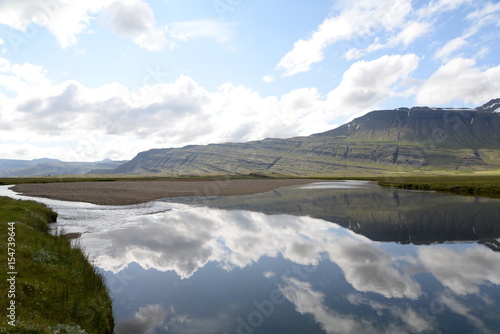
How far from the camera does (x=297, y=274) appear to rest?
2277 centimetres

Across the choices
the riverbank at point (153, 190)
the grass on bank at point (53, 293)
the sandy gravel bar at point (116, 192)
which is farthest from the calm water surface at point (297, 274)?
the riverbank at point (153, 190)

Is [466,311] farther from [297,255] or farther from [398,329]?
[297,255]

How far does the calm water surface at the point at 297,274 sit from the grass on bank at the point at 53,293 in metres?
1.89

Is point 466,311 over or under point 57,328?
under

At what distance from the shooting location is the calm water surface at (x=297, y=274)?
15.6 metres

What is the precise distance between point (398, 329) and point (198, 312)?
35.7 ft

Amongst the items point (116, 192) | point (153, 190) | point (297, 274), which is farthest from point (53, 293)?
point (153, 190)

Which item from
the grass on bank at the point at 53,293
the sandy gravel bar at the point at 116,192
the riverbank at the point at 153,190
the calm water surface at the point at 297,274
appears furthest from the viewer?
the riverbank at the point at 153,190

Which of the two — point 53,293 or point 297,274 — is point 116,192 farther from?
point 53,293

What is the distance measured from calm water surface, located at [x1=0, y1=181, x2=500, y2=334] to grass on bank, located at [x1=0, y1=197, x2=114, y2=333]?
1.89 m

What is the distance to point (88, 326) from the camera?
12.7 meters

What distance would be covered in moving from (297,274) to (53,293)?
1638 cm

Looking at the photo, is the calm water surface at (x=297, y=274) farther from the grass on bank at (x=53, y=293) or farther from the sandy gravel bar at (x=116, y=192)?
the sandy gravel bar at (x=116, y=192)

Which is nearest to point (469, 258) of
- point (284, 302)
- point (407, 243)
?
point (407, 243)
